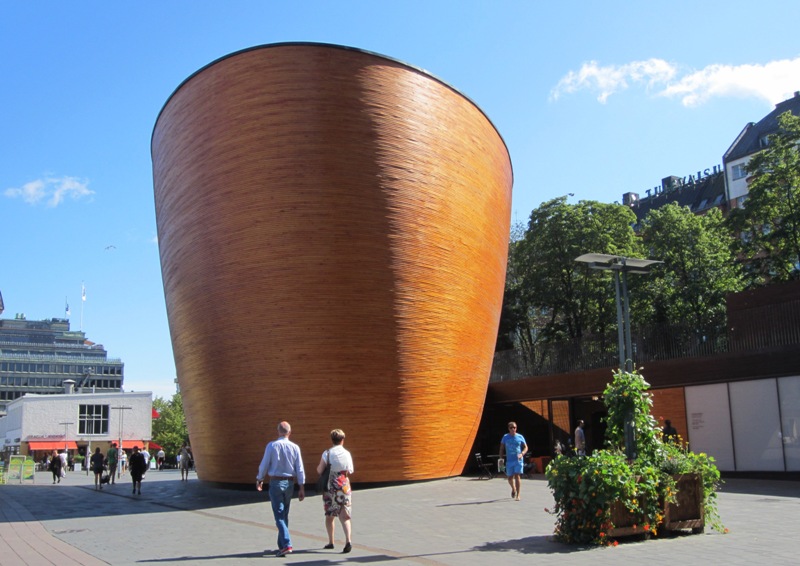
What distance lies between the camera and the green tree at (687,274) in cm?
3209

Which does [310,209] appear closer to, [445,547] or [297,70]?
[297,70]

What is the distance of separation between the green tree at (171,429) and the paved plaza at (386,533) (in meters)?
62.5

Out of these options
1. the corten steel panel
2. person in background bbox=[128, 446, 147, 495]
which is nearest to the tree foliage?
the corten steel panel

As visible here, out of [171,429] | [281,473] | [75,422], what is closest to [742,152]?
[75,422]

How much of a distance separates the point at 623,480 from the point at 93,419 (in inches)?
2101

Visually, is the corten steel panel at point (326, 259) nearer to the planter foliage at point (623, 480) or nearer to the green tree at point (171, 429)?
the planter foliage at point (623, 480)

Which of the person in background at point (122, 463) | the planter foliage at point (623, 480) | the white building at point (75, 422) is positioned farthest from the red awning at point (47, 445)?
the planter foliage at point (623, 480)

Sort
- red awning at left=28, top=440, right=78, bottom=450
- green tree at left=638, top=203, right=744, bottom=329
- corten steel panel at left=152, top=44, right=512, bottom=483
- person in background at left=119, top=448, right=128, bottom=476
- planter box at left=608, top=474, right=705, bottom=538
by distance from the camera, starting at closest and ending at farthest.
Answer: planter box at left=608, top=474, right=705, bottom=538 < corten steel panel at left=152, top=44, right=512, bottom=483 < green tree at left=638, top=203, right=744, bottom=329 < person in background at left=119, top=448, right=128, bottom=476 < red awning at left=28, top=440, right=78, bottom=450

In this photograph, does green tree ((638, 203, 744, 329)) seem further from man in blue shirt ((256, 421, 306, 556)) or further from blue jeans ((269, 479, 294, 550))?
blue jeans ((269, 479, 294, 550))

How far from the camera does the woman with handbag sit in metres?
7.93

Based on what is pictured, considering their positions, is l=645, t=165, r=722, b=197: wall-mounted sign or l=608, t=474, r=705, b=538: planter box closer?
l=608, t=474, r=705, b=538: planter box

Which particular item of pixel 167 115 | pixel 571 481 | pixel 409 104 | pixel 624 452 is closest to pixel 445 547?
pixel 571 481

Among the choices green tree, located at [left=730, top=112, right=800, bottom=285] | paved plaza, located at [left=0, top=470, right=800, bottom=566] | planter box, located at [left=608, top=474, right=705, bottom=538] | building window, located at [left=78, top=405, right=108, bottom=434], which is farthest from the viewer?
building window, located at [left=78, top=405, right=108, bottom=434]

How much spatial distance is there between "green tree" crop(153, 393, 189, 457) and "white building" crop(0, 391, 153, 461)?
19.2 m
